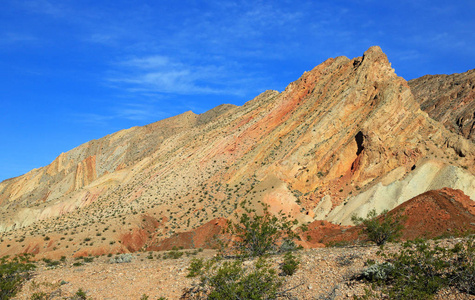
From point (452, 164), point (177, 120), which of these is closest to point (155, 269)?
point (452, 164)

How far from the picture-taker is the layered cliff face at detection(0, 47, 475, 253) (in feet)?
115

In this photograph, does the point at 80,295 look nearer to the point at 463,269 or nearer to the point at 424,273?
the point at 424,273

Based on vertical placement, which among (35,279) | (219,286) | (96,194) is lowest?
(219,286)

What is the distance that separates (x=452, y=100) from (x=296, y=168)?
4196 centimetres

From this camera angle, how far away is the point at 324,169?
39.9 m

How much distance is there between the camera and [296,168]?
4028cm

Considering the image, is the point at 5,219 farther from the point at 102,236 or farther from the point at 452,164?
the point at 452,164

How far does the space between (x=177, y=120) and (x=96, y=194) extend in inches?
1408

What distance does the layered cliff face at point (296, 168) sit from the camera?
3512 cm

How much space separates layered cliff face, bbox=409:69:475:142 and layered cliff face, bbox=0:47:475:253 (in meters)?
17.8

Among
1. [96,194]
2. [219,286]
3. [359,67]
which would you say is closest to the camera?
[219,286]

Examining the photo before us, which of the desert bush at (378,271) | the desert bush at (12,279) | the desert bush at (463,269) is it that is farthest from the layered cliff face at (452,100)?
the desert bush at (12,279)

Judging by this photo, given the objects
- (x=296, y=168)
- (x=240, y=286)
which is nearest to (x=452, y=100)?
(x=296, y=168)

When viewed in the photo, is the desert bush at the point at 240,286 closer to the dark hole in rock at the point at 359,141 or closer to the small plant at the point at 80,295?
the small plant at the point at 80,295
